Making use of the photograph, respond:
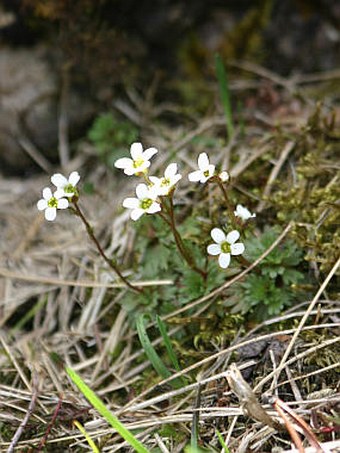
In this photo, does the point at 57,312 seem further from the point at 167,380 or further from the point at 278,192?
the point at 278,192

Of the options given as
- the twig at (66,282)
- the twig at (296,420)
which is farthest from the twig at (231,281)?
the twig at (296,420)

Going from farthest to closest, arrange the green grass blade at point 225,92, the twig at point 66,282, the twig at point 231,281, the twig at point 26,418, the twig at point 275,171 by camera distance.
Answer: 1. the green grass blade at point 225,92
2. the twig at point 275,171
3. the twig at point 66,282
4. the twig at point 231,281
5. the twig at point 26,418

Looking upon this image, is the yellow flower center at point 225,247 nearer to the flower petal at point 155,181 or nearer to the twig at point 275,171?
the flower petal at point 155,181

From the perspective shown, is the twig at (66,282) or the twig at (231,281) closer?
the twig at (231,281)

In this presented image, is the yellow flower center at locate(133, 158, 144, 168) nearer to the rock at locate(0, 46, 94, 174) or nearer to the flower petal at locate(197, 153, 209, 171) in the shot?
the flower petal at locate(197, 153, 209, 171)

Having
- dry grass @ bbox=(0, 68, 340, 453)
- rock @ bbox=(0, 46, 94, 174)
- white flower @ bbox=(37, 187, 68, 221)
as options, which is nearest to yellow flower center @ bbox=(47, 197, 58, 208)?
white flower @ bbox=(37, 187, 68, 221)

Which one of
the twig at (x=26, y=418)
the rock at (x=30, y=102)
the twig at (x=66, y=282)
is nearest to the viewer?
the twig at (x=26, y=418)

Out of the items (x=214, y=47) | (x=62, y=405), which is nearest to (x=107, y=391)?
(x=62, y=405)
